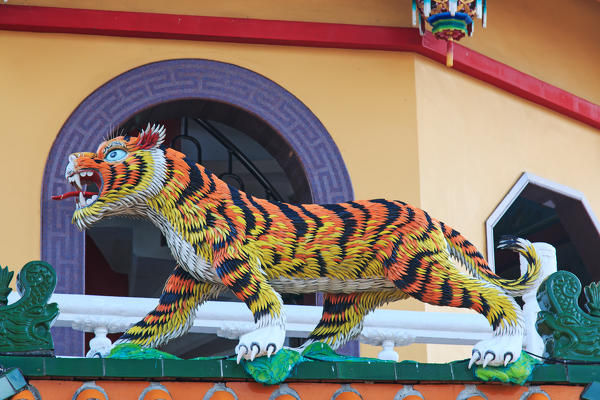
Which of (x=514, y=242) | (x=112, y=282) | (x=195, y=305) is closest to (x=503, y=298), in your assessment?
(x=514, y=242)

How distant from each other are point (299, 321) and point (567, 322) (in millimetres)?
1819

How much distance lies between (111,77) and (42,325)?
357 centimetres

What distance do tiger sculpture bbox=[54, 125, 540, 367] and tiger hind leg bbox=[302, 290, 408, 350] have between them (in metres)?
0.03

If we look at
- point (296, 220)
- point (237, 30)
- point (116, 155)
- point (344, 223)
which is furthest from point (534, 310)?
point (237, 30)

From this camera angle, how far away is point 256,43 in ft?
31.1

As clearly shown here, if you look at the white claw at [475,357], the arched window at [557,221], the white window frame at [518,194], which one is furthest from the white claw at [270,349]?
the arched window at [557,221]

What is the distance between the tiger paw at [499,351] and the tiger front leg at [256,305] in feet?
3.01

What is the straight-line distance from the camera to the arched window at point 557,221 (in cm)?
1003

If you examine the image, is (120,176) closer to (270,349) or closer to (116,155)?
(116,155)

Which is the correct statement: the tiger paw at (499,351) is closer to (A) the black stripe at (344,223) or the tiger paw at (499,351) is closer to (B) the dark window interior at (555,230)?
(A) the black stripe at (344,223)

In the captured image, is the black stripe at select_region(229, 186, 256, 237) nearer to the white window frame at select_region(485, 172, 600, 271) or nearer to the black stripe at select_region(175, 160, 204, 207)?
the black stripe at select_region(175, 160, 204, 207)

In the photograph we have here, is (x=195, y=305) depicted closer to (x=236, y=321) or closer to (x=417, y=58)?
(x=236, y=321)

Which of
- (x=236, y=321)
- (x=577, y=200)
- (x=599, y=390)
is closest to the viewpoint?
(x=599, y=390)

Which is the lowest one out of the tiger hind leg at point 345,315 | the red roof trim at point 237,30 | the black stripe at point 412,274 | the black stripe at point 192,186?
the tiger hind leg at point 345,315
